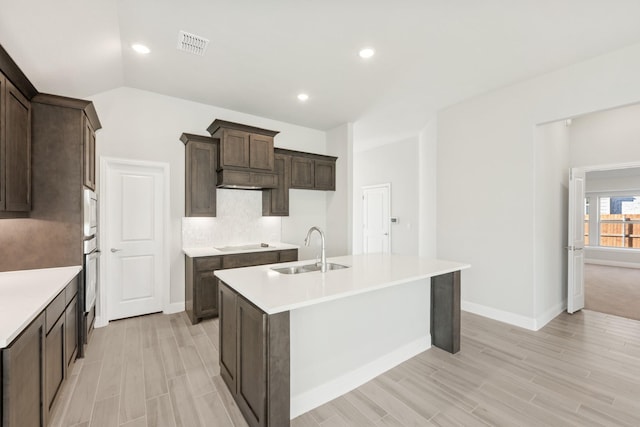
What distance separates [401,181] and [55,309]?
18.9 ft

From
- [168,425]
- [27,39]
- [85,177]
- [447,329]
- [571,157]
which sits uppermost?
[27,39]

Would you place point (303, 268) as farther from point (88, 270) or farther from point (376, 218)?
point (376, 218)

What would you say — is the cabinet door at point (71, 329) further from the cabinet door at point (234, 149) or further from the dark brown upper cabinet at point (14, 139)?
the cabinet door at point (234, 149)

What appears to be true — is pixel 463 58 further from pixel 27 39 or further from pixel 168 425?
pixel 168 425

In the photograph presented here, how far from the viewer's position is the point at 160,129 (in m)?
3.90

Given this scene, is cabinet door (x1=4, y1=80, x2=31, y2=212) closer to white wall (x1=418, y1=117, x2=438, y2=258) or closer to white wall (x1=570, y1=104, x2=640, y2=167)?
white wall (x1=418, y1=117, x2=438, y2=258)

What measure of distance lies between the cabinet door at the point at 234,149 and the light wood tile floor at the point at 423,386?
2196 mm

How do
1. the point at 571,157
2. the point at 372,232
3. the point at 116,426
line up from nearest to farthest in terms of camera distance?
1. the point at 116,426
2. the point at 571,157
3. the point at 372,232

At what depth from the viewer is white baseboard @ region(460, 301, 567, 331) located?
344 centimetres

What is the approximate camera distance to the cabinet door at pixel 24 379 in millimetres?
1217

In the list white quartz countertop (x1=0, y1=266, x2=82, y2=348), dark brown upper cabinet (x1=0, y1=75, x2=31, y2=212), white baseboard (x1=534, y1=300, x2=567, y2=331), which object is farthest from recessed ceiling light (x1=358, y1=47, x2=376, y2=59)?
white baseboard (x1=534, y1=300, x2=567, y2=331)

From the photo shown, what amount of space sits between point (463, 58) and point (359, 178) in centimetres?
456

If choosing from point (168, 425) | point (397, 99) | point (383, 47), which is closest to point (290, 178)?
point (397, 99)

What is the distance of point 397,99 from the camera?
4.13 meters
